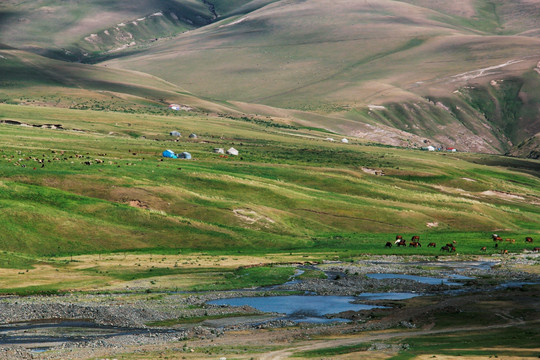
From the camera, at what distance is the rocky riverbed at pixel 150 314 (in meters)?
51.3

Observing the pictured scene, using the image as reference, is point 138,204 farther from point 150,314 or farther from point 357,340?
point 357,340

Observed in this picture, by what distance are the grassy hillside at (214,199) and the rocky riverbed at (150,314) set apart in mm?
25862

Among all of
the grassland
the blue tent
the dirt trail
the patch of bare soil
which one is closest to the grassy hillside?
the patch of bare soil

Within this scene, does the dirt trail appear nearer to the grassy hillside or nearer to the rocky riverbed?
the rocky riverbed

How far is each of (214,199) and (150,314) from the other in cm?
5786

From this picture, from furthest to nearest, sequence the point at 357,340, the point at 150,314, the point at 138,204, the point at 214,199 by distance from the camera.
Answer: the point at 214,199 → the point at 138,204 → the point at 150,314 → the point at 357,340

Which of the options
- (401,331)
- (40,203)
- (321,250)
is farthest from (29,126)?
(401,331)

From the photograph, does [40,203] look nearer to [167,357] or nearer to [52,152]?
[52,152]

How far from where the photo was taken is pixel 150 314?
60.5 m

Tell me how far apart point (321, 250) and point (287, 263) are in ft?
45.1

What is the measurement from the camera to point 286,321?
59.5 m

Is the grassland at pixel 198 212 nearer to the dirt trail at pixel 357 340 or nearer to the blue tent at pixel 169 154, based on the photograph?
the blue tent at pixel 169 154

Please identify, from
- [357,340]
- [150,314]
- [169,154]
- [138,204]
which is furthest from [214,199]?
[357,340]

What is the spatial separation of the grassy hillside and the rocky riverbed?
25.9 metres
